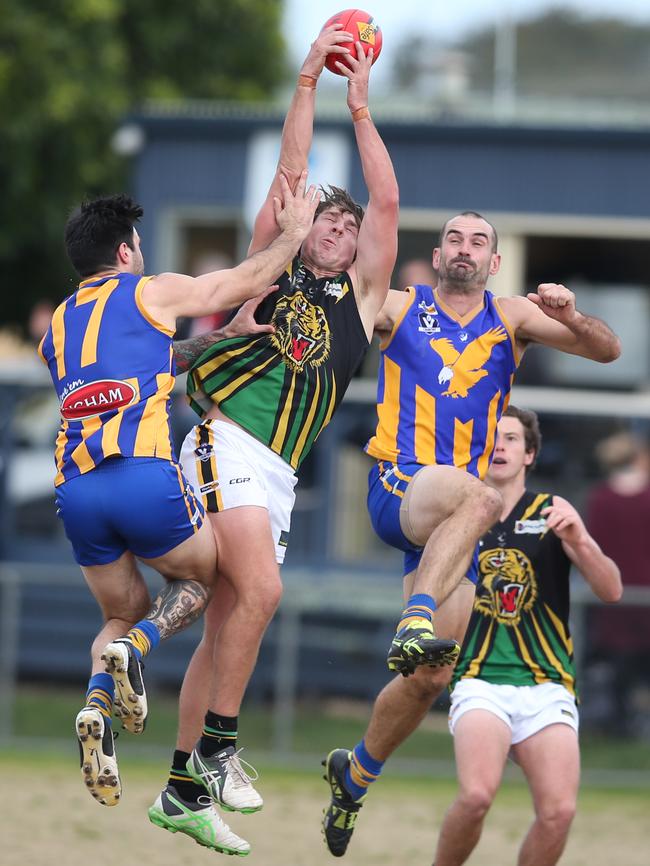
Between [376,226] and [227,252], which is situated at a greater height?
[227,252]

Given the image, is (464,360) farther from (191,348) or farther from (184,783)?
(184,783)

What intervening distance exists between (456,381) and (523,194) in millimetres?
8001

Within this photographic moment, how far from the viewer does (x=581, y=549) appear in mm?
8047

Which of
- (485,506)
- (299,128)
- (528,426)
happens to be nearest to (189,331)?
(528,426)

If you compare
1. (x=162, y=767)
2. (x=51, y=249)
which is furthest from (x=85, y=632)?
(x=51, y=249)

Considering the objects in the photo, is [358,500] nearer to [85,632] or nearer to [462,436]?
[85,632]

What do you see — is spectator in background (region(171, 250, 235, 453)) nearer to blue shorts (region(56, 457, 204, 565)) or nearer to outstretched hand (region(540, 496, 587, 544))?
outstretched hand (region(540, 496, 587, 544))

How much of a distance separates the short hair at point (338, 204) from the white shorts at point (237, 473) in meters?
1.12

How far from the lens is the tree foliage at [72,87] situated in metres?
21.1

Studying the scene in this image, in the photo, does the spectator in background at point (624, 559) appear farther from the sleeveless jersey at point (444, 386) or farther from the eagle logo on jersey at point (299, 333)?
Answer: the eagle logo on jersey at point (299, 333)

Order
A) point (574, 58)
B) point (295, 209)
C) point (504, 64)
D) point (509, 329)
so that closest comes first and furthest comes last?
point (295, 209) < point (509, 329) < point (504, 64) < point (574, 58)

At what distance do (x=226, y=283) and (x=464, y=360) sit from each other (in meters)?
1.35

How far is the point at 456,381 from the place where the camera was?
7.50 meters

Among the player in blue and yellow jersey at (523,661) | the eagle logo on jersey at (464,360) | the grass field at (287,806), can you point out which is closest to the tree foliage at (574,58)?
the grass field at (287,806)
